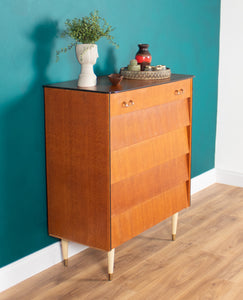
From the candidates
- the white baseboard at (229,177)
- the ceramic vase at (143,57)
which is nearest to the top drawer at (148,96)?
the ceramic vase at (143,57)

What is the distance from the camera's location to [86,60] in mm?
2307

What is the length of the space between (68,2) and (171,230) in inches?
62.4

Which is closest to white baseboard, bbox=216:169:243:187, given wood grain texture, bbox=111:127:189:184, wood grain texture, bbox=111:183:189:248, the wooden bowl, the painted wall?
the painted wall

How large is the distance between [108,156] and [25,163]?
47 centimetres

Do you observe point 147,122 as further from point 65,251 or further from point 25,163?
point 65,251

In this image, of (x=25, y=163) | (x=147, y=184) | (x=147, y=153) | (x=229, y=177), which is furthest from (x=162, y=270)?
(x=229, y=177)

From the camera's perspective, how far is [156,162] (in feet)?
8.35

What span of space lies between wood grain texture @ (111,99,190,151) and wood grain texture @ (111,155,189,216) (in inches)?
7.8

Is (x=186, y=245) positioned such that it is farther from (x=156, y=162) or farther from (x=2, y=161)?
(x=2, y=161)

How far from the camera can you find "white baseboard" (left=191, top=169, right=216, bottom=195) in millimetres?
3806

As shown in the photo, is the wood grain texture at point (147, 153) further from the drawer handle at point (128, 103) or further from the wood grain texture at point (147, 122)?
the drawer handle at point (128, 103)

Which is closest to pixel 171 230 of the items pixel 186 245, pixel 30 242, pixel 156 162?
pixel 186 245

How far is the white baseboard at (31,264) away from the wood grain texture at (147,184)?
1.75ft

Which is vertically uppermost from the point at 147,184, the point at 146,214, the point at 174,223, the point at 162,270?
the point at 147,184
